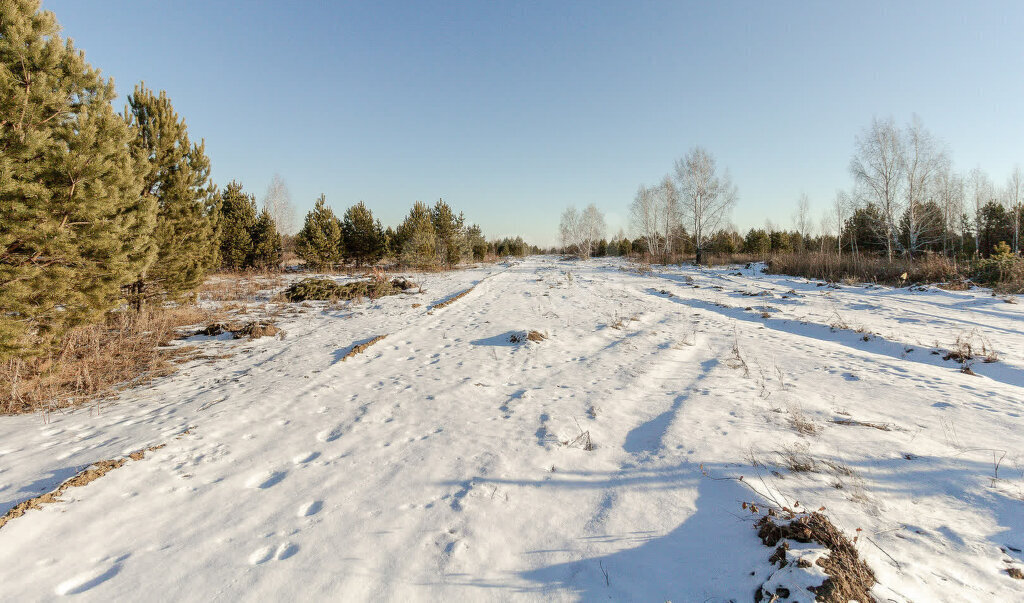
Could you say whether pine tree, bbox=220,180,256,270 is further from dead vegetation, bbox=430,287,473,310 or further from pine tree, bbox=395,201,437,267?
dead vegetation, bbox=430,287,473,310

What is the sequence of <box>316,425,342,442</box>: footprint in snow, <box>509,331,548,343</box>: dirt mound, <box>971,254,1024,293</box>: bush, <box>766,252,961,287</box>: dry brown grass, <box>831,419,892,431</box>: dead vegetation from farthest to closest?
<box>766,252,961,287</box>: dry brown grass, <box>971,254,1024,293</box>: bush, <box>509,331,548,343</box>: dirt mound, <box>316,425,342,442</box>: footprint in snow, <box>831,419,892,431</box>: dead vegetation

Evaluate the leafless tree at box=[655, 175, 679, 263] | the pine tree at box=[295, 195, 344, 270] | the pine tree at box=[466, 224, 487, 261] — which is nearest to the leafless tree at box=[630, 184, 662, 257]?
the leafless tree at box=[655, 175, 679, 263]

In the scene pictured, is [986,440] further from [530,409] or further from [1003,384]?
[530,409]

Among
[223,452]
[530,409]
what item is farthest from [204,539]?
[530,409]

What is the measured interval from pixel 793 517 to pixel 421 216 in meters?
29.8

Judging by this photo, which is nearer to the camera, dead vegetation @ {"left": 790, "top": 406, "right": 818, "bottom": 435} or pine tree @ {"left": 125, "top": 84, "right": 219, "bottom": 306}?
dead vegetation @ {"left": 790, "top": 406, "right": 818, "bottom": 435}

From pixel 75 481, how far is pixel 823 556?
4966mm

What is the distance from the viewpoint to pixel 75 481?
279cm

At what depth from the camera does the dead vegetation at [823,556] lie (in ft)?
5.10

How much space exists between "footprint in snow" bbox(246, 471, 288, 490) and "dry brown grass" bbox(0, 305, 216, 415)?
3916 millimetres

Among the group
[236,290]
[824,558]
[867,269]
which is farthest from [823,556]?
[867,269]

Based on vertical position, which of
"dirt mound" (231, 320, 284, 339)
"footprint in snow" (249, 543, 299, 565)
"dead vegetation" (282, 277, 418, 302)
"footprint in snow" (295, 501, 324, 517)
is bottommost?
"footprint in snow" (249, 543, 299, 565)

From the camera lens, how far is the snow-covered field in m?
1.92

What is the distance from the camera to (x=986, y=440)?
3.13 meters
